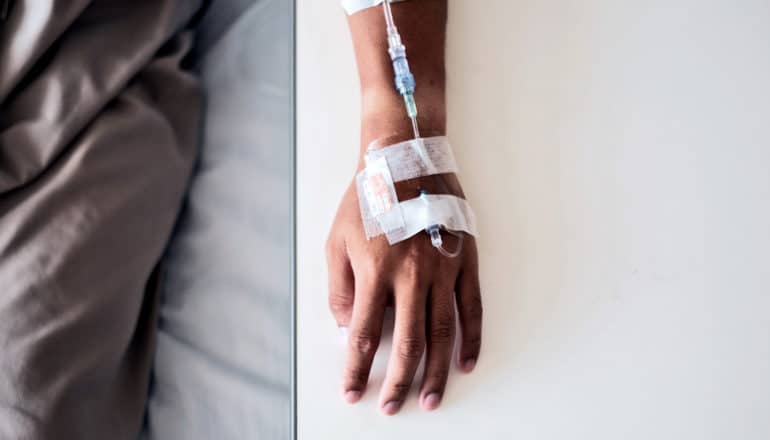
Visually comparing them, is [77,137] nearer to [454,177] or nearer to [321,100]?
[321,100]

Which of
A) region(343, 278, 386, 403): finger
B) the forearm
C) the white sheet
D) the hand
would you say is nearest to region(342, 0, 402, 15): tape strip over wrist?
the forearm

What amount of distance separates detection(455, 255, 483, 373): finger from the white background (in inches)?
0.5

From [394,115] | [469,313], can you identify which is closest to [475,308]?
[469,313]

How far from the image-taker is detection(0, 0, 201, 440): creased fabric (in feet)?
2.06

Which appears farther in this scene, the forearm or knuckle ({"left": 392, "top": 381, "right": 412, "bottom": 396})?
the forearm

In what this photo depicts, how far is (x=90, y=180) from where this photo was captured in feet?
2.30

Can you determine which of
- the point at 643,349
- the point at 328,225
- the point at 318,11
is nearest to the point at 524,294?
the point at 643,349

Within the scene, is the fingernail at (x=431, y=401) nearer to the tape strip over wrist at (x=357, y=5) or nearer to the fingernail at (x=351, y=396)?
the fingernail at (x=351, y=396)

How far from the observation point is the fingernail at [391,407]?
53 cm

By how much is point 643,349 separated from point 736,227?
0.19m

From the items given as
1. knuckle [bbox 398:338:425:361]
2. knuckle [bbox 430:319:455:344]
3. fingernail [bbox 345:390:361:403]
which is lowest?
fingernail [bbox 345:390:361:403]

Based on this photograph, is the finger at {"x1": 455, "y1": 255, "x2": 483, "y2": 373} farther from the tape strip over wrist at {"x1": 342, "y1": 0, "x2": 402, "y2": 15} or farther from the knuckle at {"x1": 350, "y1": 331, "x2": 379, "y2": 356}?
the tape strip over wrist at {"x1": 342, "y1": 0, "x2": 402, "y2": 15}

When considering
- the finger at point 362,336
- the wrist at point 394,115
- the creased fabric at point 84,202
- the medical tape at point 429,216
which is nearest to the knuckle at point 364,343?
the finger at point 362,336

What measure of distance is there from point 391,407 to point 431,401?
0.13ft
